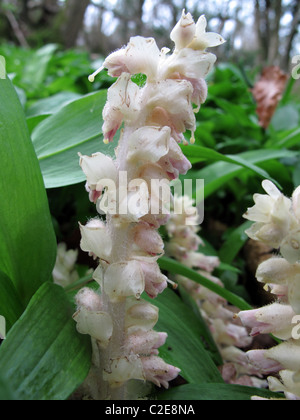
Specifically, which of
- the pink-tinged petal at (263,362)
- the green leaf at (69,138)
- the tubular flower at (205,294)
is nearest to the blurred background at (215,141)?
the green leaf at (69,138)

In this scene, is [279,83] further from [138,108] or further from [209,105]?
[138,108]

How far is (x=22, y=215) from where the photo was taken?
1.94 feet

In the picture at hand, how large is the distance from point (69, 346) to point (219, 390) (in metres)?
0.22

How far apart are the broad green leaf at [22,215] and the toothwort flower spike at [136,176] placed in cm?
12

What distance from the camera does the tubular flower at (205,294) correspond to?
2.80 feet

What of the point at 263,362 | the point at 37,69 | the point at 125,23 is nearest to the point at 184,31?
the point at 263,362

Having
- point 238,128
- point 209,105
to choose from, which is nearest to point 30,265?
point 238,128

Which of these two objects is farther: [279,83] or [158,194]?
[279,83]

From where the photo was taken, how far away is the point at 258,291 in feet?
3.68

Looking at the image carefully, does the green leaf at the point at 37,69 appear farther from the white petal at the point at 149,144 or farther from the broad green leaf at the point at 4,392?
the broad green leaf at the point at 4,392

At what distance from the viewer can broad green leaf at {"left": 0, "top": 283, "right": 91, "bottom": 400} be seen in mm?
438

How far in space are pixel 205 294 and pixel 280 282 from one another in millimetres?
401

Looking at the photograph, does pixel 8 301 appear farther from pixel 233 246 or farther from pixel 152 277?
pixel 233 246

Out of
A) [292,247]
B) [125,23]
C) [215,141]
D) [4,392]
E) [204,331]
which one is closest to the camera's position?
[4,392]
